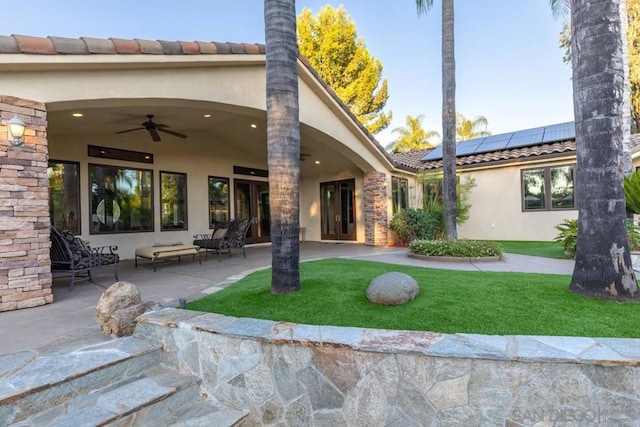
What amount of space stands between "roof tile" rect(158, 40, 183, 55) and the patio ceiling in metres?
0.77

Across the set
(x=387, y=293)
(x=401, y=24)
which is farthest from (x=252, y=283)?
(x=401, y=24)

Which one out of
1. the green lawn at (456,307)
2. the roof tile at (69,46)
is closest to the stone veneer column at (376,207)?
the green lawn at (456,307)

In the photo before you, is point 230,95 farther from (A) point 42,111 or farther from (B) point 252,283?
(B) point 252,283

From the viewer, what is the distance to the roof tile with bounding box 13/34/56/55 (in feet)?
13.8

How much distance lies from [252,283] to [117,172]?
688cm

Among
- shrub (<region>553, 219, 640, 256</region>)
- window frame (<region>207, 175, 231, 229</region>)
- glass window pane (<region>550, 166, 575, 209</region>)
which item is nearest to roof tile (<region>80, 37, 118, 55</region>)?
window frame (<region>207, 175, 231, 229</region>)

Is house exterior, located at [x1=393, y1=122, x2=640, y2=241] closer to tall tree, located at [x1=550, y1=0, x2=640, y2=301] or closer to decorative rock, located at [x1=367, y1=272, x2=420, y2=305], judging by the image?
tall tree, located at [x1=550, y1=0, x2=640, y2=301]

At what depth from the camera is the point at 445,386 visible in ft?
7.75

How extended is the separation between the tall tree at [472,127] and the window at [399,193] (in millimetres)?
14126

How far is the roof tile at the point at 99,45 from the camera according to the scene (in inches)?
184

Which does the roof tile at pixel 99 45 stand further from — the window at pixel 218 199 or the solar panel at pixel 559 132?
the solar panel at pixel 559 132

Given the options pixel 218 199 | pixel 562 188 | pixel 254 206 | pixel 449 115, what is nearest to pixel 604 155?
pixel 449 115

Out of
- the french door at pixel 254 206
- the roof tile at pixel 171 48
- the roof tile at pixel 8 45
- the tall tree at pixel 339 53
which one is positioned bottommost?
the french door at pixel 254 206

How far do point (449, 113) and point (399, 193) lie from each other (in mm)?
5457
